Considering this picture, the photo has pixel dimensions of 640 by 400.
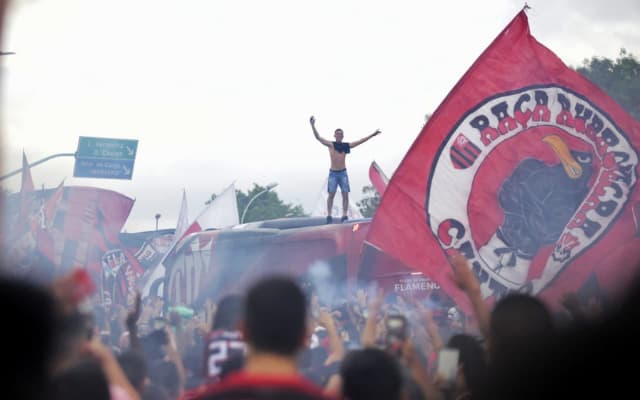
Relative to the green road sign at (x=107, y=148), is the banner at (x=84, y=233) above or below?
below

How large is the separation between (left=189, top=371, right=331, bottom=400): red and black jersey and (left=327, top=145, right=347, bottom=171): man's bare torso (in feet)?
45.7

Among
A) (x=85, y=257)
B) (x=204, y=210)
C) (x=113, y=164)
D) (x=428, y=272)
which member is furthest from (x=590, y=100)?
(x=113, y=164)

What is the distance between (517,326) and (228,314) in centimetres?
224

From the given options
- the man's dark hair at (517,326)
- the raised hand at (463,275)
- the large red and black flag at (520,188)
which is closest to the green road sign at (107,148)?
the large red and black flag at (520,188)

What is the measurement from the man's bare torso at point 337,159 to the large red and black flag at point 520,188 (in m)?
7.11

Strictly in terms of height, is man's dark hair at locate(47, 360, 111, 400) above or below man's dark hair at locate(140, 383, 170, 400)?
above

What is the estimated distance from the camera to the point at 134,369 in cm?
559

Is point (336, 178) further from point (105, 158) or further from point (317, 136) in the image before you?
point (105, 158)

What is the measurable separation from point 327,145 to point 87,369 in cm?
1330

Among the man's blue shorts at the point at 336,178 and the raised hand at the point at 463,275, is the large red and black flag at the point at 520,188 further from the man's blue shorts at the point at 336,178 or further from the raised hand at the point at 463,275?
the man's blue shorts at the point at 336,178

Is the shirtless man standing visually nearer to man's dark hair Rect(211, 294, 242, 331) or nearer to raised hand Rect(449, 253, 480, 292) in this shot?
man's dark hair Rect(211, 294, 242, 331)

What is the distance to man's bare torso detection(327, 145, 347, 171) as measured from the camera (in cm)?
1752

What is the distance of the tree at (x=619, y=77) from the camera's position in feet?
126

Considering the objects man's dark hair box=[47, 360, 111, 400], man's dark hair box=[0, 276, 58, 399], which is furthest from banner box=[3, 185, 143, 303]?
man's dark hair box=[0, 276, 58, 399]
